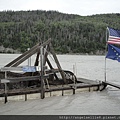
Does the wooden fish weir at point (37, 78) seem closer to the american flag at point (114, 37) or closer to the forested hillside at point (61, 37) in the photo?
the american flag at point (114, 37)

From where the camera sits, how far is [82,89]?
15500mm

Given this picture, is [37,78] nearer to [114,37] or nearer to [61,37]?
[114,37]

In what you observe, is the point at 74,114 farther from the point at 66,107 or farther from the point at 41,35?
the point at 41,35

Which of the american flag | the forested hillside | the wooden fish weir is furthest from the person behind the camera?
the forested hillside

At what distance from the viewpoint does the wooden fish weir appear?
41.0ft

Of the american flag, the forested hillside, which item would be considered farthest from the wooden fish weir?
the forested hillside

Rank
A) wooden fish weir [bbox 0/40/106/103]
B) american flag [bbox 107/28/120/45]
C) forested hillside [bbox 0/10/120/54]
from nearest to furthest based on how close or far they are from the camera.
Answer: wooden fish weir [bbox 0/40/106/103] < american flag [bbox 107/28/120/45] < forested hillside [bbox 0/10/120/54]

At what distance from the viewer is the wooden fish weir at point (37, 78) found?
1251 cm

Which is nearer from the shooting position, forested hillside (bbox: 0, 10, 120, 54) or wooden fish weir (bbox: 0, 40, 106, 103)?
wooden fish weir (bbox: 0, 40, 106, 103)

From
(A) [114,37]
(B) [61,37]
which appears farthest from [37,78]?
(B) [61,37]

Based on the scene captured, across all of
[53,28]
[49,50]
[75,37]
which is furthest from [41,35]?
[49,50]

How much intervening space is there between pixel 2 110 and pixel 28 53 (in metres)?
4.49

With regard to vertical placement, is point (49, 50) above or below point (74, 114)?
above

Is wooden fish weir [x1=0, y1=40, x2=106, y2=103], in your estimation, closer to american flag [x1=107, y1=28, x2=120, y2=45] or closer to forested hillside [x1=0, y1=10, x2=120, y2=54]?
american flag [x1=107, y1=28, x2=120, y2=45]
